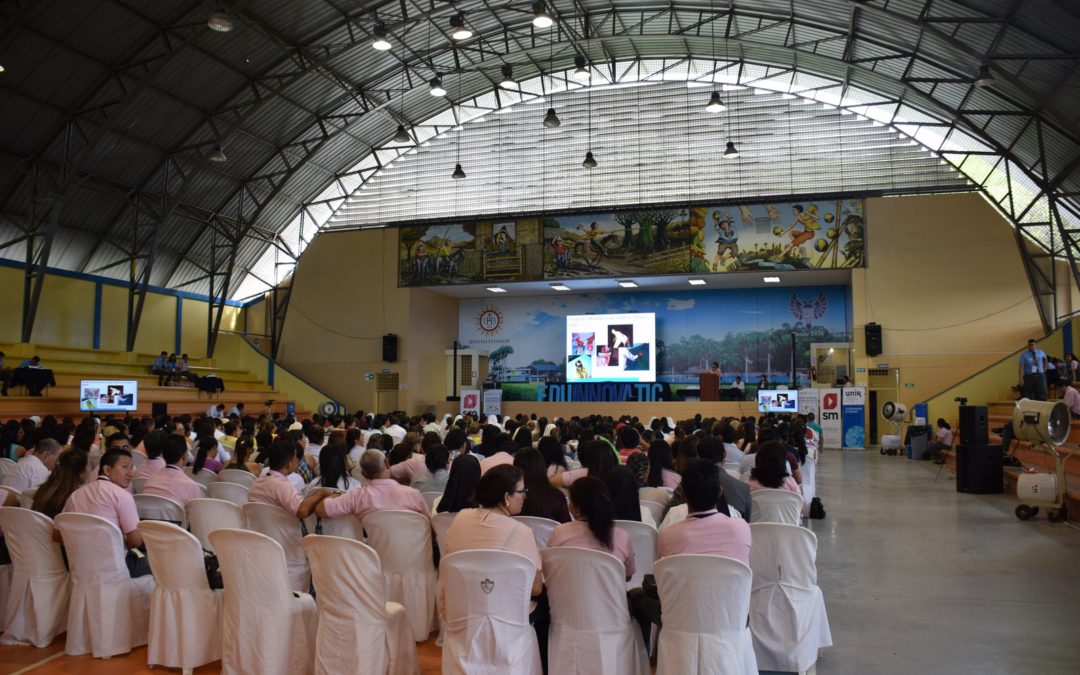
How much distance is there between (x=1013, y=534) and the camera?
7.76 m

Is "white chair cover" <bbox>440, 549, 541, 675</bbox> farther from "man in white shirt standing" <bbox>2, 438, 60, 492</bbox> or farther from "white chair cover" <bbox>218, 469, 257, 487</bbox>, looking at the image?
"man in white shirt standing" <bbox>2, 438, 60, 492</bbox>

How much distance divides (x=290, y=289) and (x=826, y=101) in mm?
15730

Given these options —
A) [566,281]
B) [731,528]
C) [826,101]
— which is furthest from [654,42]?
[731,528]

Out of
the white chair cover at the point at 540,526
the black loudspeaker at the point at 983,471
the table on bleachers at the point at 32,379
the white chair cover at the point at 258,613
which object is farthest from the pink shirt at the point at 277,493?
the table on bleachers at the point at 32,379

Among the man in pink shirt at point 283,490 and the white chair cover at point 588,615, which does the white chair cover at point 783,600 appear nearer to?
the white chair cover at point 588,615

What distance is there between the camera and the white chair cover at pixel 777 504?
17.4ft

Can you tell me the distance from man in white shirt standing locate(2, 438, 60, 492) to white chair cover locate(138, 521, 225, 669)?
9.66 ft

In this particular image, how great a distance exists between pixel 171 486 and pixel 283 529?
119 cm

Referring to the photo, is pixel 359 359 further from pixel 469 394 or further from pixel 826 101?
pixel 826 101

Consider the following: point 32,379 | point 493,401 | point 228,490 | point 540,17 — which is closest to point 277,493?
point 228,490

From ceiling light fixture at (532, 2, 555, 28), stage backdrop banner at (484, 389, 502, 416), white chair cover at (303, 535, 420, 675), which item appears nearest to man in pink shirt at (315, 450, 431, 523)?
white chair cover at (303, 535, 420, 675)

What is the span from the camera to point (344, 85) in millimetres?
19141

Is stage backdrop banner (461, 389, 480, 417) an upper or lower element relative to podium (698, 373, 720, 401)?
lower

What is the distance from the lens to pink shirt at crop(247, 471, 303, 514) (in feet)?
14.4
